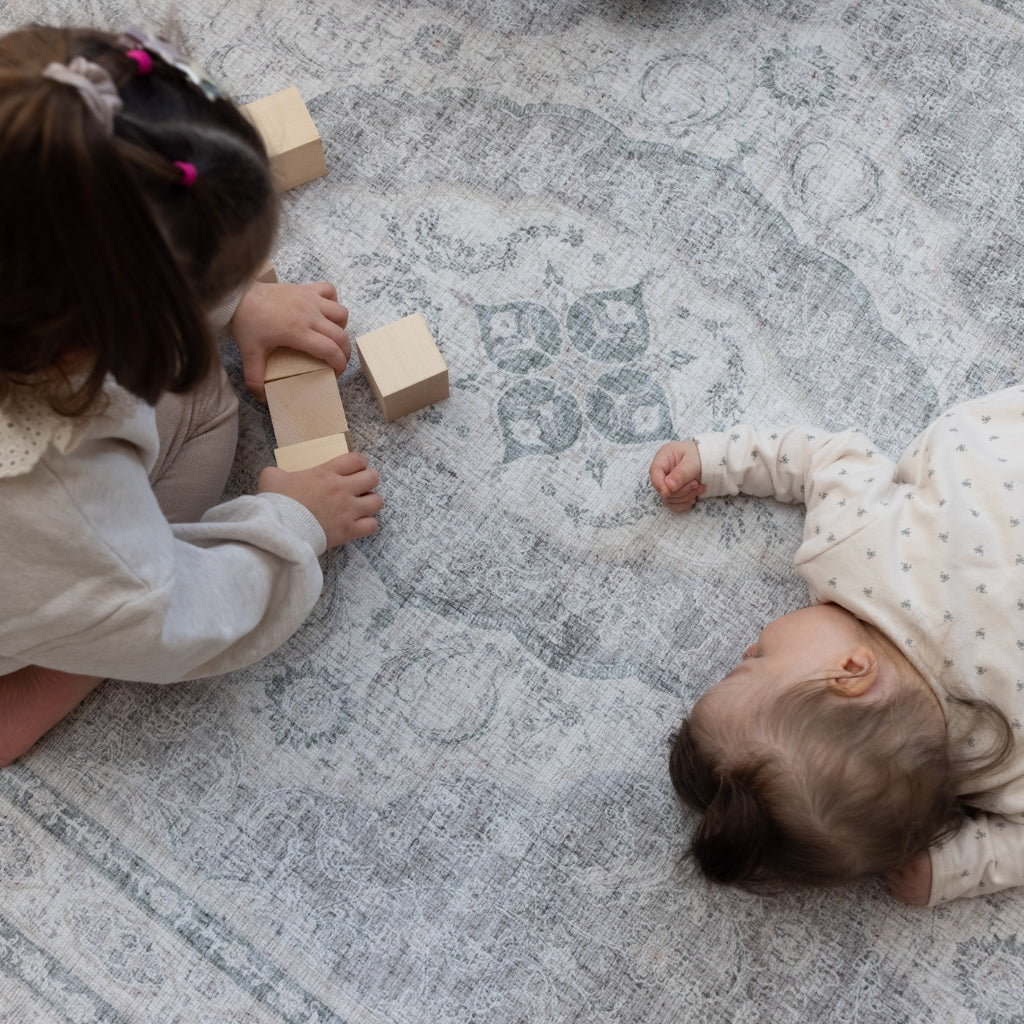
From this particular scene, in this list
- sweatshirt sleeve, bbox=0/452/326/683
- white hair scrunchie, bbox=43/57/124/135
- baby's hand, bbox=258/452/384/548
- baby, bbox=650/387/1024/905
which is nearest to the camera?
white hair scrunchie, bbox=43/57/124/135

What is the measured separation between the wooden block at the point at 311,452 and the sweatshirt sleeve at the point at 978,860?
614 millimetres

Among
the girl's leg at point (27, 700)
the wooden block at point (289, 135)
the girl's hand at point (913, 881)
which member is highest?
the wooden block at point (289, 135)

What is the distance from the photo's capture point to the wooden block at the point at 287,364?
867mm

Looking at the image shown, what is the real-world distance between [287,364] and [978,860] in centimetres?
73

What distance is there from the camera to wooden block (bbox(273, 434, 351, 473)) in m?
0.85

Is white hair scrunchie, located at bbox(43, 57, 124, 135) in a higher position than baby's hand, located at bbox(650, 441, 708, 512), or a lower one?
higher

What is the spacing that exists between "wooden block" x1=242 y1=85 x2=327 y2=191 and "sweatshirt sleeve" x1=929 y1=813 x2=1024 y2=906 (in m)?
0.84

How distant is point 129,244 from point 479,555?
467 millimetres

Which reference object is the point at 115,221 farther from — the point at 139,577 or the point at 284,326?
the point at 284,326

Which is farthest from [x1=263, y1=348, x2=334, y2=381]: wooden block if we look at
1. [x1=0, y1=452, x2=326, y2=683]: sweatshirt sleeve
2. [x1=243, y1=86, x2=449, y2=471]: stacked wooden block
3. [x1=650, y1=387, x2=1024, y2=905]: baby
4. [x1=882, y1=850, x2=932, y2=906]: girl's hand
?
[x1=882, y1=850, x2=932, y2=906]: girl's hand

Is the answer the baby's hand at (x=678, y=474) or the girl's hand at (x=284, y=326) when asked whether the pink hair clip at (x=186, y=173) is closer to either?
the girl's hand at (x=284, y=326)

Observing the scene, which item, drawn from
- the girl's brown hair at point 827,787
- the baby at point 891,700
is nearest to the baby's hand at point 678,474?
the baby at point 891,700

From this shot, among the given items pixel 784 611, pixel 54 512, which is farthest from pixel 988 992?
pixel 54 512

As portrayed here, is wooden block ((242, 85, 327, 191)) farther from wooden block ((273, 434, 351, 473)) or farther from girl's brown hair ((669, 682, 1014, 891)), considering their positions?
girl's brown hair ((669, 682, 1014, 891))
